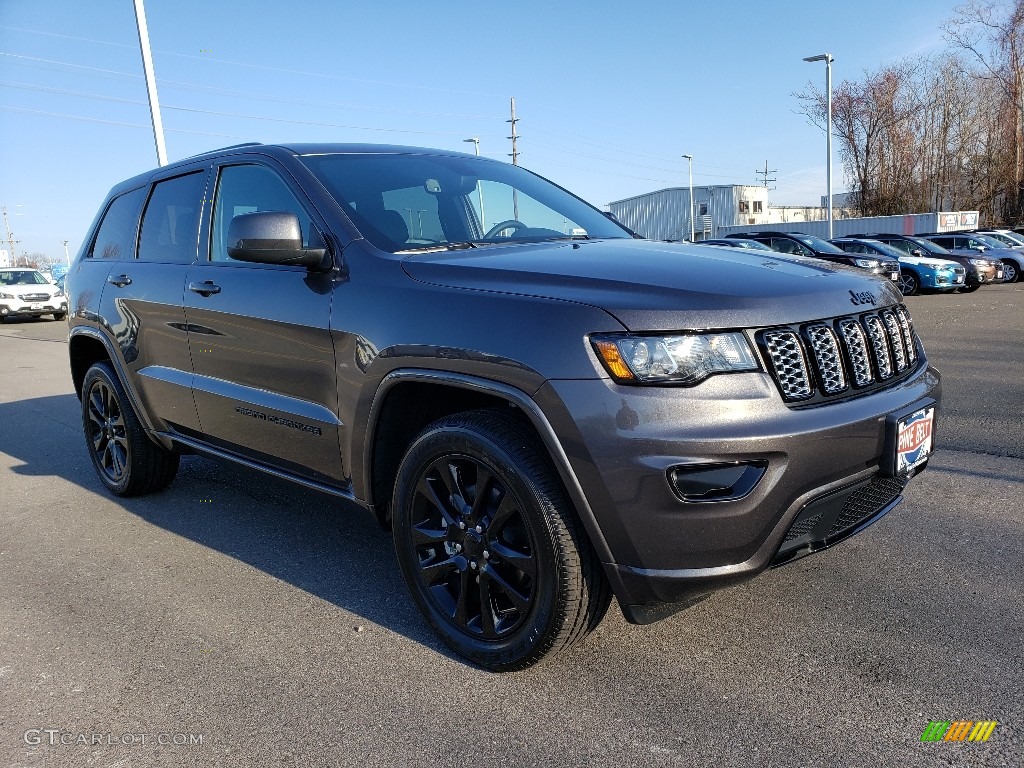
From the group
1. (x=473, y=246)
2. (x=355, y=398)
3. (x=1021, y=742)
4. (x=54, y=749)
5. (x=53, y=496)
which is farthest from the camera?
(x=53, y=496)

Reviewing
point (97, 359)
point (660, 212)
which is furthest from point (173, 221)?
point (660, 212)

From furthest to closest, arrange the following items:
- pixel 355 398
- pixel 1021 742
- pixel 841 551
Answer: pixel 841 551 → pixel 355 398 → pixel 1021 742

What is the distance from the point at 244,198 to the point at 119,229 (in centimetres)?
152

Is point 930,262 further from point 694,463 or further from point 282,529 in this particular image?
point 694,463

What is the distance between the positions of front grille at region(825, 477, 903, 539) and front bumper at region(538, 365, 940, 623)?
0.45 feet

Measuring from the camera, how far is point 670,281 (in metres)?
2.35

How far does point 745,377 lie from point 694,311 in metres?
0.23

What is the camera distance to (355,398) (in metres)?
2.82

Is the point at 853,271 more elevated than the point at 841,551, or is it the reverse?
the point at 853,271

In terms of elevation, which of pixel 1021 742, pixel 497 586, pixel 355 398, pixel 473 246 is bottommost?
pixel 1021 742

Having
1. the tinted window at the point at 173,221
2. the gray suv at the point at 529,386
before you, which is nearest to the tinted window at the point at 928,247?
the gray suv at the point at 529,386

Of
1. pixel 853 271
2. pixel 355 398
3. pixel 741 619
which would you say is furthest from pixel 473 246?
pixel 741 619

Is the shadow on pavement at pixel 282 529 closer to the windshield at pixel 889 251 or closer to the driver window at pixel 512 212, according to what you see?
the driver window at pixel 512 212

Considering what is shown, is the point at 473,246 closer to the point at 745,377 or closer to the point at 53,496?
the point at 745,377
